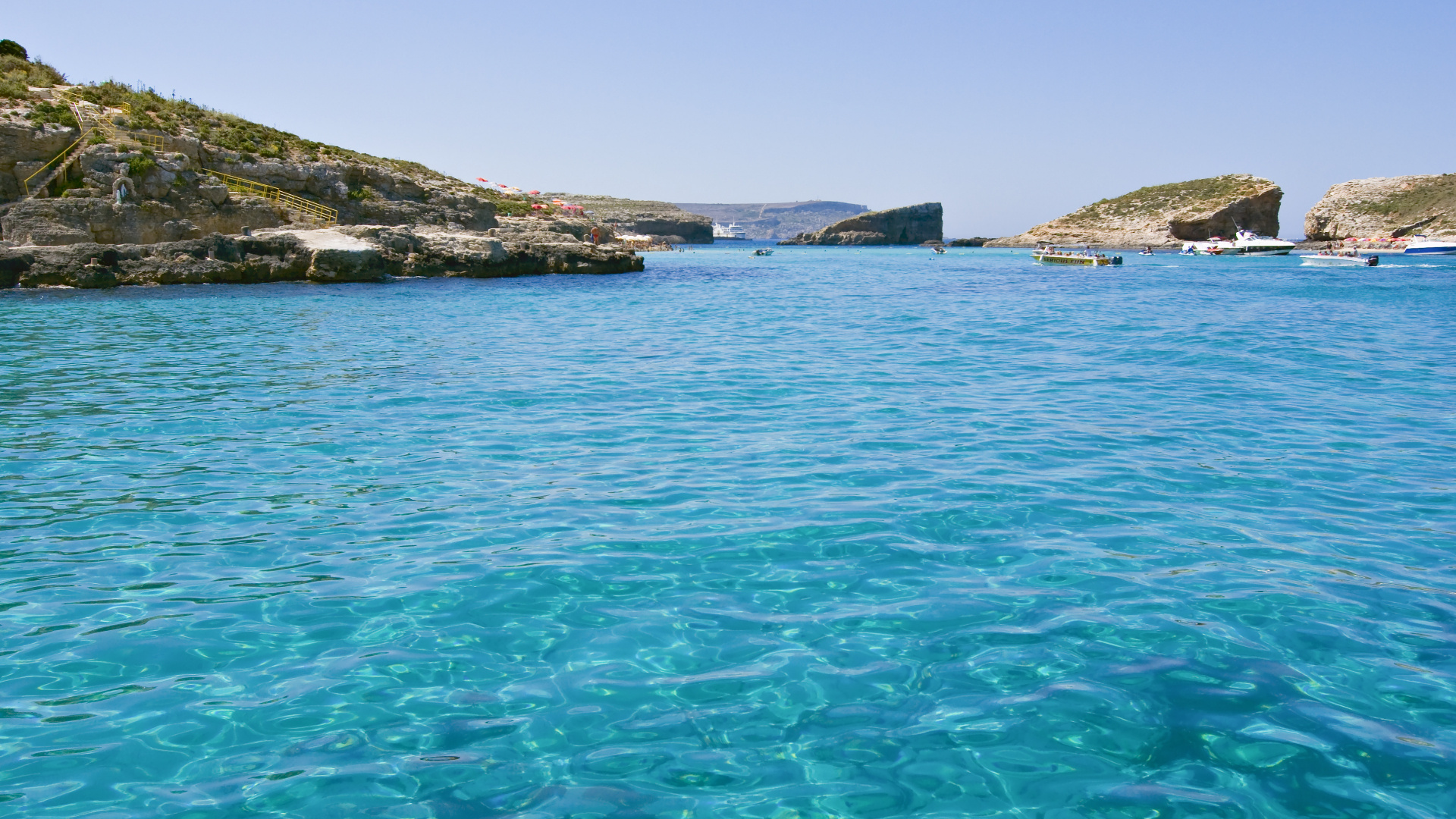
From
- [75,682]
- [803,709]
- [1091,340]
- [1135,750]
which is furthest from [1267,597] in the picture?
[1091,340]

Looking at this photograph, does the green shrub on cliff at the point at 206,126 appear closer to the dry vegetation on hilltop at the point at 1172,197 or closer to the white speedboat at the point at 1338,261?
the white speedboat at the point at 1338,261

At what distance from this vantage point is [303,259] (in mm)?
32438

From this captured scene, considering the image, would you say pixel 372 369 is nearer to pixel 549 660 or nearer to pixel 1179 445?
pixel 549 660

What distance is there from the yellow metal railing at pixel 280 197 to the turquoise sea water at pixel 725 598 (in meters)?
27.0

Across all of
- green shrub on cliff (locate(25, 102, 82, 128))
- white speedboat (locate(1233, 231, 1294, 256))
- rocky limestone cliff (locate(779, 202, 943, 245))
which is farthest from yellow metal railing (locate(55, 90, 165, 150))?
rocky limestone cliff (locate(779, 202, 943, 245))

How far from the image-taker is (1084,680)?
4.54 m

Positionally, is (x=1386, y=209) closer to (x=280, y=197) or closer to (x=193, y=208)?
(x=280, y=197)

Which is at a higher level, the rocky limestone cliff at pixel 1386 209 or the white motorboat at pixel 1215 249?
the rocky limestone cliff at pixel 1386 209

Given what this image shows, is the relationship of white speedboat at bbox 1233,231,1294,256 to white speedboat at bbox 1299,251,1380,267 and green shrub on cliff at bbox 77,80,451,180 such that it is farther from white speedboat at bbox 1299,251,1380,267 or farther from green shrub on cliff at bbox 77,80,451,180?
green shrub on cliff at bbox 77,80,451,180

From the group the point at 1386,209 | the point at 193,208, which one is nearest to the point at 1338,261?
the point at 1386,209

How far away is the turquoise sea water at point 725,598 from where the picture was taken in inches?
149

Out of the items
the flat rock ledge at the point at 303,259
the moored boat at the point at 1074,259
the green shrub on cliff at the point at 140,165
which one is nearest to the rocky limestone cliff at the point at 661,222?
the moored boat at the point at 1074,259

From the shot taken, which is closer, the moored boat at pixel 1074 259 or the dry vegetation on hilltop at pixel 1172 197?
the moored boat at pixel 1074 259

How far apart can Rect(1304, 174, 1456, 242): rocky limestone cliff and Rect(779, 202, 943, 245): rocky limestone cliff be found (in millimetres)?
68262
